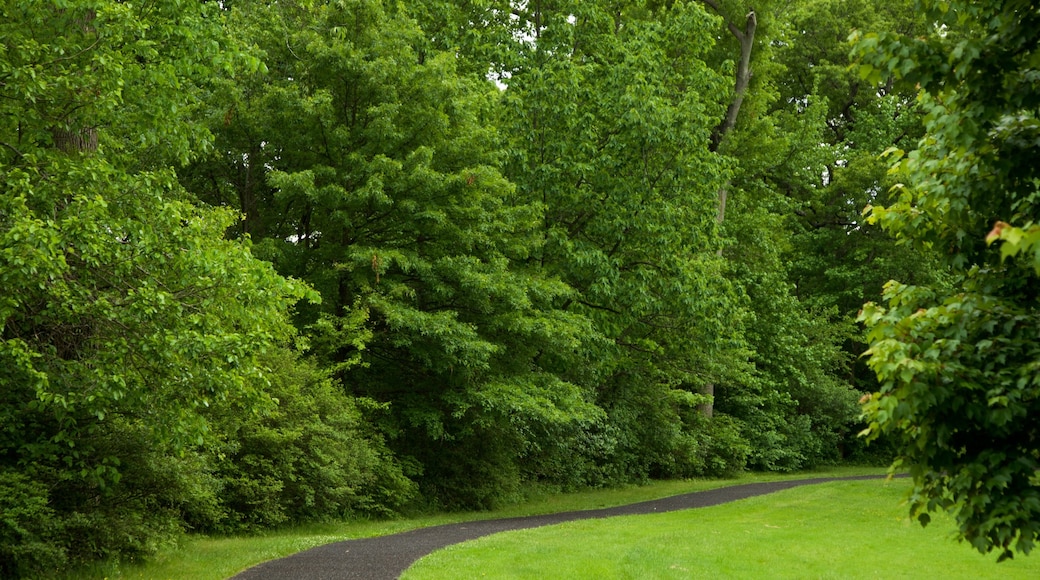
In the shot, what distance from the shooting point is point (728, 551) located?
1445 cm

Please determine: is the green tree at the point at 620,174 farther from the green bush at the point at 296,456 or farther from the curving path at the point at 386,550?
the green bush at the point at 296,456

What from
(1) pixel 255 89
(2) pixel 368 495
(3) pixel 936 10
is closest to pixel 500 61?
(1) pixel 255 89

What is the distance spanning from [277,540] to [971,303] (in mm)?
12269

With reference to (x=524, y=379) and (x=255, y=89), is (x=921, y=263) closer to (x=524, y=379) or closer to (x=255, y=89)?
(x=524, y=379)

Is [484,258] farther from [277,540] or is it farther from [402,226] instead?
[277,540]

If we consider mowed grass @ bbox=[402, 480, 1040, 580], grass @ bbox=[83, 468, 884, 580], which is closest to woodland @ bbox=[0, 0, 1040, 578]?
grass @ bbox=[83, 468, 884, 580]

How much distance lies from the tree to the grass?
30.1 feet

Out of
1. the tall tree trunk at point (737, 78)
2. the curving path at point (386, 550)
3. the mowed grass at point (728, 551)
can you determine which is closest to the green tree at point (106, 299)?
the curving path at point (386, 550)

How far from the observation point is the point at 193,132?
12305 mm

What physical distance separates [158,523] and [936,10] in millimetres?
10806

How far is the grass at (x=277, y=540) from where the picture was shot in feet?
37.7

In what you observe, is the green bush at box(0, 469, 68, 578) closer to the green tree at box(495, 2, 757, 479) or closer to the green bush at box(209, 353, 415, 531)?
the green bush at box(209, 353, 415, 531)

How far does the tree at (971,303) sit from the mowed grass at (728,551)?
6.89m

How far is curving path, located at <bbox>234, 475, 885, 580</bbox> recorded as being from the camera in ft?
38.3
